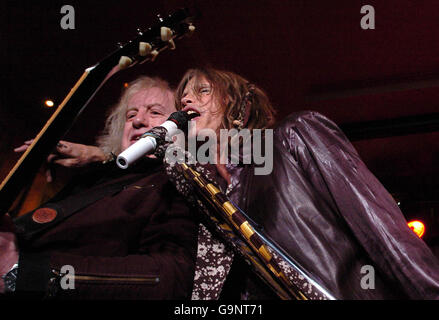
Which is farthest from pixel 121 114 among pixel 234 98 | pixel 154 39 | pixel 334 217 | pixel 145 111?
pixel 334 217

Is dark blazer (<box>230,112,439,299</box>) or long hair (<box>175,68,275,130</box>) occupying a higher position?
long hair (<box>175,68,275,130</box>)

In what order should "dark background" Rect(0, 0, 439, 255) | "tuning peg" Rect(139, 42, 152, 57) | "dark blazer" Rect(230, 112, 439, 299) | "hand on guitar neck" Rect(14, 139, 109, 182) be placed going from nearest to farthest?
"dark blazer" Rect(230, 112, 439, 299) < "tuning peg" Rect(139, 42, 152, 57) < "hand on guitar neck" Rect(14, 139, 109, 182) < "dark background" Rect(0, 0, 439, 255)

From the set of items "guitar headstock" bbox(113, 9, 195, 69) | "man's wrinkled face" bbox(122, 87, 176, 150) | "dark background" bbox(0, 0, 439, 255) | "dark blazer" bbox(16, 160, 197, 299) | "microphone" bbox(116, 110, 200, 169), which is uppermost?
"dark background" bbox(0, 0, 439, 255)

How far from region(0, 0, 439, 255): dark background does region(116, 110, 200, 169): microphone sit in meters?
1.13

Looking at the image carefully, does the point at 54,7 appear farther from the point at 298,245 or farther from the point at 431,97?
the point at 431,97

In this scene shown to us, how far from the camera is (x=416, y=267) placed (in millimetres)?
792

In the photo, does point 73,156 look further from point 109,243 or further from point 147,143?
point 147,143

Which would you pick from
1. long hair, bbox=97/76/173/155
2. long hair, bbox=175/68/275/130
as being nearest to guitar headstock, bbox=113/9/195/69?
long hair, bbox=175/68/275/130

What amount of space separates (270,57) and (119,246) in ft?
6.78

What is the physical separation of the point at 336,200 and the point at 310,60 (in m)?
1.98

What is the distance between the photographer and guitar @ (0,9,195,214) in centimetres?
91

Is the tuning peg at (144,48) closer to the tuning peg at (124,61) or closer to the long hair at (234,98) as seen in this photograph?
the tuning peg at (124,61)

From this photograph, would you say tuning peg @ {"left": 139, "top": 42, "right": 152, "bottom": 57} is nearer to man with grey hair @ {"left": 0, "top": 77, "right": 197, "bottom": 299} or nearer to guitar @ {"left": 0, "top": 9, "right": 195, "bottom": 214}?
guitar @ {"left": 0, "top": 9, "right": 195, "bottom": 214}

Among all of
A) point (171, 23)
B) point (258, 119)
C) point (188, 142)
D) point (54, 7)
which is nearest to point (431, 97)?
point (258, 119)
